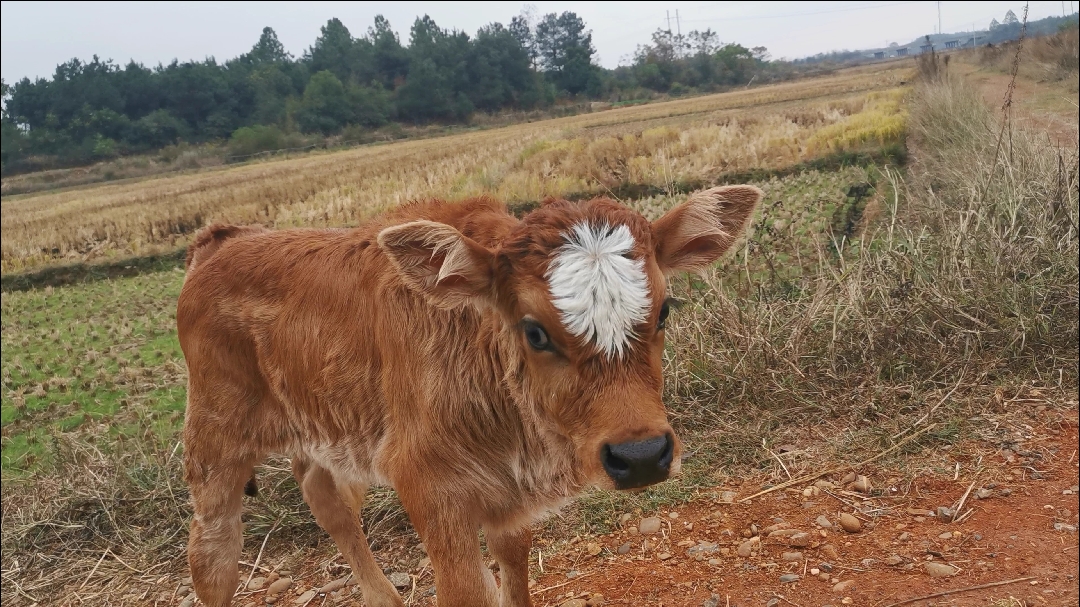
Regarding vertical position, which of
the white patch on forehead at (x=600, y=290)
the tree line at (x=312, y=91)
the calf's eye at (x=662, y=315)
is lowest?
the calf's eye at (x=662, y=315)

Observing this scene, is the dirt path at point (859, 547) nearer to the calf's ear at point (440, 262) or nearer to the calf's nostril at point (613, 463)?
the calf's nostril at point (613, 463)

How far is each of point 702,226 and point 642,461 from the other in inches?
48.4

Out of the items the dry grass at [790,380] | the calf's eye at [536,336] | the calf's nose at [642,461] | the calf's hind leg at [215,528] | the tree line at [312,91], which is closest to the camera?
the calf's nose at [642,461]

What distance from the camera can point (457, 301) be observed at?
9.95 ft

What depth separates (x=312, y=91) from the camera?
60031 millimetres

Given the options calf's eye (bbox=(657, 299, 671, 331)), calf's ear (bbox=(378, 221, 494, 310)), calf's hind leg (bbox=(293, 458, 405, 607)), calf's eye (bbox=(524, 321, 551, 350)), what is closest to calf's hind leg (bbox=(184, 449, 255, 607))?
calf's hind leg (bbox=(293, 458, 405, 607))

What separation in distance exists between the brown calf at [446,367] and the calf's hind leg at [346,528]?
0.04ft

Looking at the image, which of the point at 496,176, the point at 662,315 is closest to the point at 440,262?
the point at 662,315

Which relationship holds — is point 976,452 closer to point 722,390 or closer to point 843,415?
point 843,415

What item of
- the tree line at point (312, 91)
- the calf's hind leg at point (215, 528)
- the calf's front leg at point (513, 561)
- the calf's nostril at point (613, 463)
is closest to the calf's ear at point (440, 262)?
the calf's nostril at point (613, 463)

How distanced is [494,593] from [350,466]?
3.83 feet

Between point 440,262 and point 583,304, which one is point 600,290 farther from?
point 440,262

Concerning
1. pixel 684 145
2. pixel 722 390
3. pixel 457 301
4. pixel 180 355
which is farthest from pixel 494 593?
pixel 684 145

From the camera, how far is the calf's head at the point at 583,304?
8.63ft
